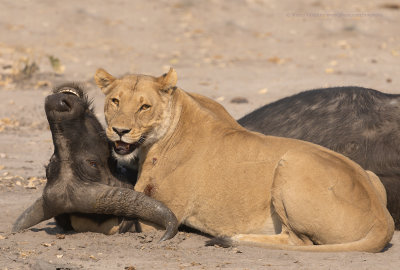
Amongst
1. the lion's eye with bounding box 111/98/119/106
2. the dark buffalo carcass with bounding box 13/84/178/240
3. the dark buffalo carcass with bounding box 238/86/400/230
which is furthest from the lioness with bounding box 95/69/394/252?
the dark buffalo carcass with bounding box 238/86/400/230

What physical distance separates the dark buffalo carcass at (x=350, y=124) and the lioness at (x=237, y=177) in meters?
0.44

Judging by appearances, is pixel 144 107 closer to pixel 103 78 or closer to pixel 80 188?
pixel 103 78

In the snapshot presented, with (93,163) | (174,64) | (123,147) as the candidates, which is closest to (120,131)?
(123,147)

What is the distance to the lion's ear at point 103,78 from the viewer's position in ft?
19.6

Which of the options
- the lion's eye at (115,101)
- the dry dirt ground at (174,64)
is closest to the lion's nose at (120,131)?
the lion's eye at (115,101)

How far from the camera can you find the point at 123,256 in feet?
16.9

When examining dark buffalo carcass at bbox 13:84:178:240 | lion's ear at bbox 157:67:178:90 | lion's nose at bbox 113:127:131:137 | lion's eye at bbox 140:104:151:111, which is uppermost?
lion's ear at bbox 157:67:178:90

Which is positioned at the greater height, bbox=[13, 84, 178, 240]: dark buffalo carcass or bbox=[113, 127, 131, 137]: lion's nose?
bbox=[113, 127, 131, 137]: lion's nose

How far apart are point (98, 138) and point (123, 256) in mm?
1205

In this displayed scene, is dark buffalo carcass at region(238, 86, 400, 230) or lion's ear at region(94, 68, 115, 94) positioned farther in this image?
dark buffalo carcass at region(238, 86, 400, 230)

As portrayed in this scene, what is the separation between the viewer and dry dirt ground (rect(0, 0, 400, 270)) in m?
5.19

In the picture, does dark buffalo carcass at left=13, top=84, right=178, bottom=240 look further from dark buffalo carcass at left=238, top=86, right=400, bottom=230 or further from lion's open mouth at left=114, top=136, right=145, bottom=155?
dark buffalo carcass at left=238, top=86, right=400, bottom=230

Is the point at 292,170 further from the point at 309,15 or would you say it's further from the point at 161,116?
the point at 309,15

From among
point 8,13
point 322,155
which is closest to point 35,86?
point 8,13
